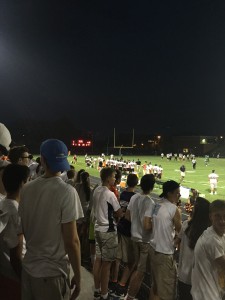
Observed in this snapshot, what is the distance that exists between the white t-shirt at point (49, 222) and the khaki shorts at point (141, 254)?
7.87ft

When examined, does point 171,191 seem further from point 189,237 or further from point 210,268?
point 210,268

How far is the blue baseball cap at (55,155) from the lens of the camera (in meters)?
2.75

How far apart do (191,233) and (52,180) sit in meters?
1.78

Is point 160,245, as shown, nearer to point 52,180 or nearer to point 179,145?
point 52,180

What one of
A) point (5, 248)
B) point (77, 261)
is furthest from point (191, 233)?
point (5, 248)

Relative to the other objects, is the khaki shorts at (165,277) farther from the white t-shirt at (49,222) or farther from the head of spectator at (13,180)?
the head of spectator at (13,180)

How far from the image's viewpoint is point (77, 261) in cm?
258

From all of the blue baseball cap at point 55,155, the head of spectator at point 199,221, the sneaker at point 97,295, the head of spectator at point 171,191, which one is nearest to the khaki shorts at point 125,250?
the sneaker at point 97,295

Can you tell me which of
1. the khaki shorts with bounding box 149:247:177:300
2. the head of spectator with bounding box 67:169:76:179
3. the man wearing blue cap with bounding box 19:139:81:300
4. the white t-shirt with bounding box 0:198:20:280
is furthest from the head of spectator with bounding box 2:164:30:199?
the head of spectator with bounding box 67:169:76:179

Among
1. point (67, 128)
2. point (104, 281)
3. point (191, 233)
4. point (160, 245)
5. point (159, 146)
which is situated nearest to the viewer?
point (191, 233)

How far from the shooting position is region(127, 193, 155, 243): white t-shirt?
482 centimetres

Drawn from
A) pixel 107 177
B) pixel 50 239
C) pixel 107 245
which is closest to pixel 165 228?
pixel 107 245

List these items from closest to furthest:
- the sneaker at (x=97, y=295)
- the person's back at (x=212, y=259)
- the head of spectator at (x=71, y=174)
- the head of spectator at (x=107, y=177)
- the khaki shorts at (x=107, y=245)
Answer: the person's back at (x=212, y=259), the sneaker at (x=97, y=295), the khaki shorts at (x=107, y=245), the head of spectator at (x=107, y=177), the head of spectator at (x=71, y=174)

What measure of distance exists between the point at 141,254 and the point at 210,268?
1.96m
